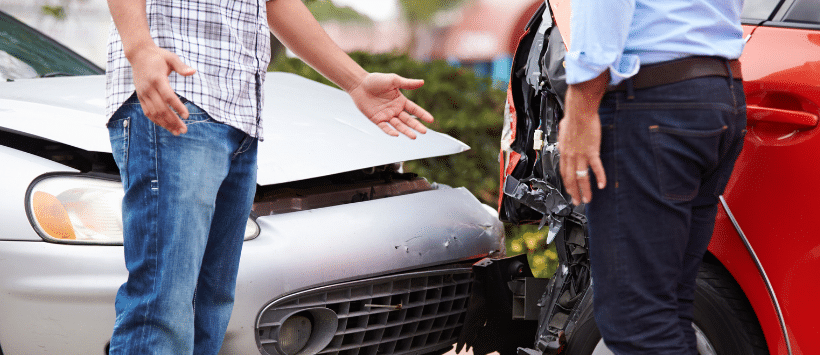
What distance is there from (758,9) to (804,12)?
12 cm

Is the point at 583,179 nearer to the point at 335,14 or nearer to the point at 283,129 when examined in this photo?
the point at 283,129

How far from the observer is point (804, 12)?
180 centimetres

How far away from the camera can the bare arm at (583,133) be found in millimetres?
1330

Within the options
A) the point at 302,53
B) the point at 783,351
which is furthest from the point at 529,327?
the point at 302,53

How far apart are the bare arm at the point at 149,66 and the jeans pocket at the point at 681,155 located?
2.89 feet

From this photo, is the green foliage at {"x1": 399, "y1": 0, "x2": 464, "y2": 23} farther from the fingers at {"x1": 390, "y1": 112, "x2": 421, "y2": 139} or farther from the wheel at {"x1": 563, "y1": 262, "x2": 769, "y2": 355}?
the wheel at {"x1": 563, "y1": 262, "x2": 769, "y2": 355}

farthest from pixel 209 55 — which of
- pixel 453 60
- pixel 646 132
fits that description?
pixel 453 60

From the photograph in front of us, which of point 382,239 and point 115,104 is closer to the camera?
point 115,104

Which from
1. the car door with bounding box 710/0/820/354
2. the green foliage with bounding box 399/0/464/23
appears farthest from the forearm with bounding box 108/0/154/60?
the green foliage with bounding box 399/0/464/23

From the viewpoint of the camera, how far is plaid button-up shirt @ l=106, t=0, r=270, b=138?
1428 millimetres

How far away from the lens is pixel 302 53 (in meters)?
1.86

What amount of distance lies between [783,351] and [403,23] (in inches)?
197

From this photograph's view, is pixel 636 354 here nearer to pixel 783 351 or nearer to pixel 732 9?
pixel 783 351

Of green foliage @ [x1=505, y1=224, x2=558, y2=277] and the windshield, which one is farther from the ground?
the windshield
